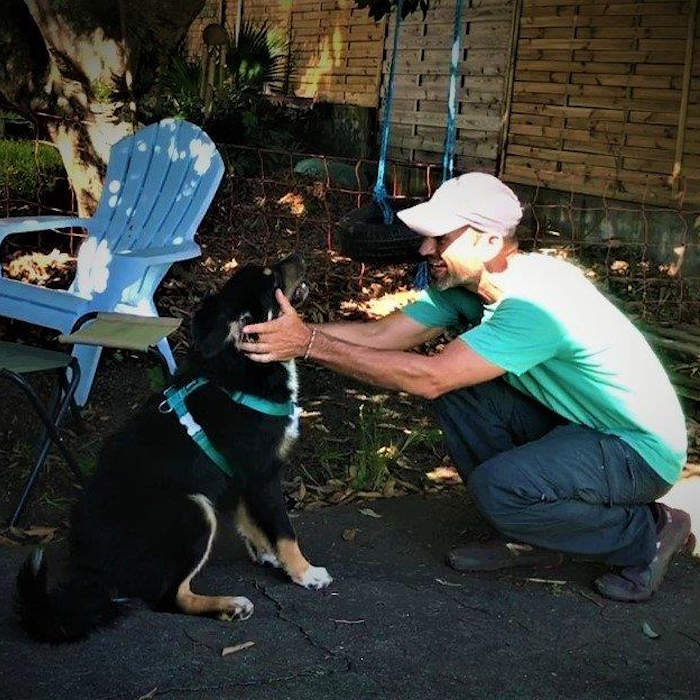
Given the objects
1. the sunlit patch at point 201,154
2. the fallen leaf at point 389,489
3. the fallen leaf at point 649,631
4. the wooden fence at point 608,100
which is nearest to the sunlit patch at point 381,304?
the sunlit patch at point 201,154

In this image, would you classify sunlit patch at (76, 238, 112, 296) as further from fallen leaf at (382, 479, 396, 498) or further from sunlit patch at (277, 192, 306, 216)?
sunlit patch at (277, 192, 306, 216)

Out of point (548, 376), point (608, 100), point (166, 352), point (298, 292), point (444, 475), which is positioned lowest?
point (444, 475)

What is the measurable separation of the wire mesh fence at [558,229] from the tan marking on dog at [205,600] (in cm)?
403

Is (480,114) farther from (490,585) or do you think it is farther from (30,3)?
(490,585)

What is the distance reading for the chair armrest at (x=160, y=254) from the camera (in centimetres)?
468

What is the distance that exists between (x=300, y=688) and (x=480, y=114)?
312 inches

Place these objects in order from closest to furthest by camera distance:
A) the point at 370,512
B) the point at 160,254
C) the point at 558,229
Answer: the point at 370,512, the point at 160,254, the point at 558,229

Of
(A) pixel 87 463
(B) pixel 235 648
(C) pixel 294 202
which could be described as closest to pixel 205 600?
(B) pixel 235 648

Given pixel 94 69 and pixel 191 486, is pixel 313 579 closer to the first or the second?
pixel 191 486

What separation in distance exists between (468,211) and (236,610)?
1464mm

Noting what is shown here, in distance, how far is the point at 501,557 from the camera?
135 inches

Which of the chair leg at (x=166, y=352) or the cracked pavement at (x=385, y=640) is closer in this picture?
the cracked pavement at (x=385, y=640)

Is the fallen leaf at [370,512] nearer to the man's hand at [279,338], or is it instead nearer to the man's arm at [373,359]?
the man's arm at [373,359]

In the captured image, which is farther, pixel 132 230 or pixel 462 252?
pixel 132 230
